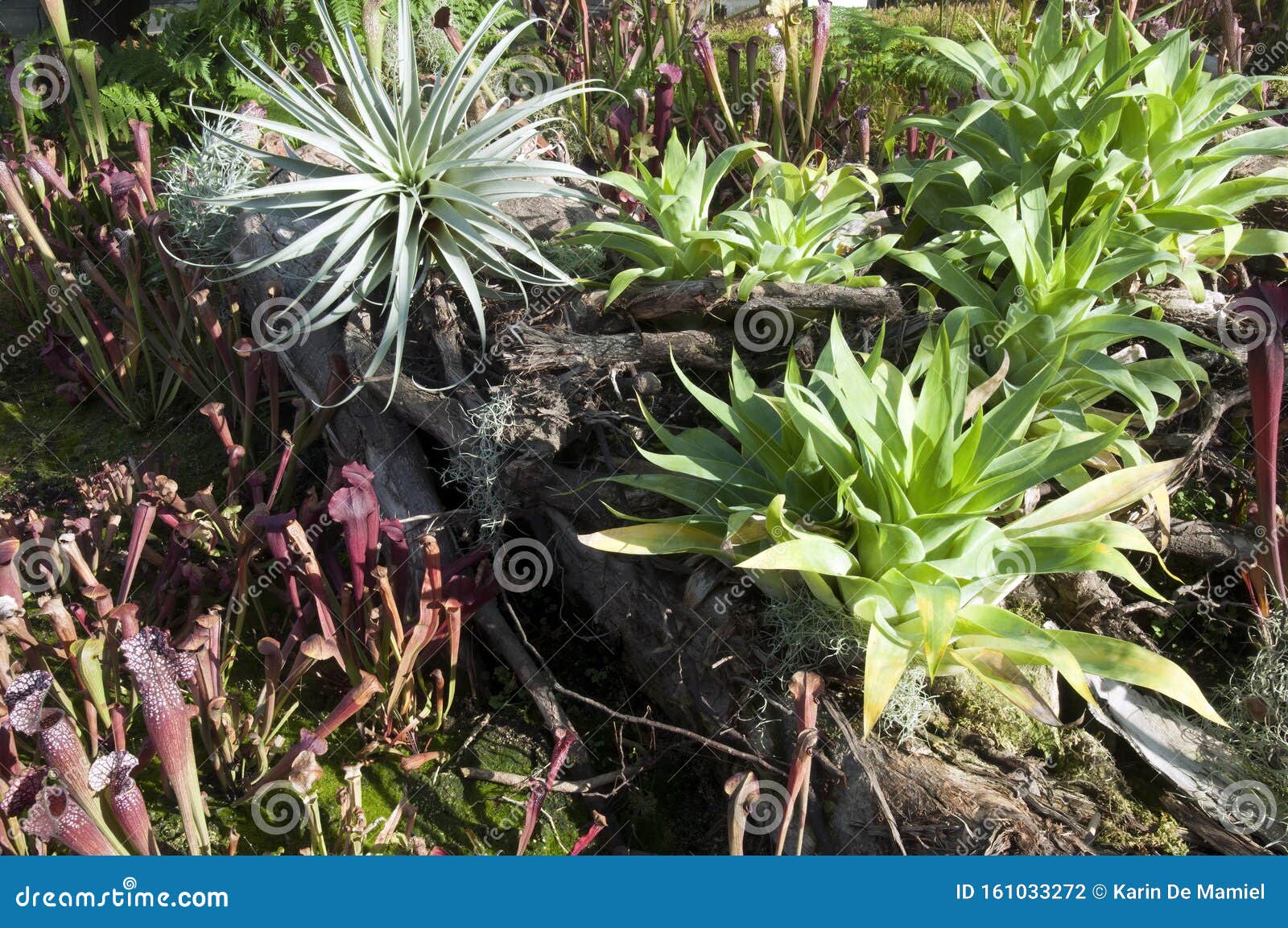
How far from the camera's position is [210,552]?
3119 mm

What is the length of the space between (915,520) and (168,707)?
1.73 metres

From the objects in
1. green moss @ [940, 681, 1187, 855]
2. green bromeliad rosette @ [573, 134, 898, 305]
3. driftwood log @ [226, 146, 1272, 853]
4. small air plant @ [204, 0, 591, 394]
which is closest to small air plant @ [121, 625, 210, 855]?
driftwood log @ [226, 146, 1272, 853]

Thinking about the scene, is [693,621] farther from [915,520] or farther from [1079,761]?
[1079,761]

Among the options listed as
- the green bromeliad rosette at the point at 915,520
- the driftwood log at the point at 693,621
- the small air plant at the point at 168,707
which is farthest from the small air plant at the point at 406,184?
the small air plant at the point at 168,707

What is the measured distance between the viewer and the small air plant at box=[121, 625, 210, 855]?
1.93 m

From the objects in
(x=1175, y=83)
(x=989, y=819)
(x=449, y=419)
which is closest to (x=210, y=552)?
(x=449, y=419)

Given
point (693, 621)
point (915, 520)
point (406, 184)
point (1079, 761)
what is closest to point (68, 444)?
point (406, 184)

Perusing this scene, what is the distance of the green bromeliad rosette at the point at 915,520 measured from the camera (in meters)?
2.14

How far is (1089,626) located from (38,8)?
8398mm

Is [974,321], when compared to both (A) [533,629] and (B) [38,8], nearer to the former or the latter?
(A) [533,629]

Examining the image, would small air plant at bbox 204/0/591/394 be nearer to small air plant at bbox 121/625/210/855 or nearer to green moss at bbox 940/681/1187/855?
small air plant at bbox 121/625/210/855

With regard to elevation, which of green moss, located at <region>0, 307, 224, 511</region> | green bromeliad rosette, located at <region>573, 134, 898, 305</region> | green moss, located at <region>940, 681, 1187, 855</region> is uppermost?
green bromeliad rosette, located at <region>573, 134, 898, 305</region>

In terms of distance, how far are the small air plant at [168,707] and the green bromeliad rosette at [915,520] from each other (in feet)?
3.17

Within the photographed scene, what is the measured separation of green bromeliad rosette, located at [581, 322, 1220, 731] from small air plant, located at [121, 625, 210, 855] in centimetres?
97
